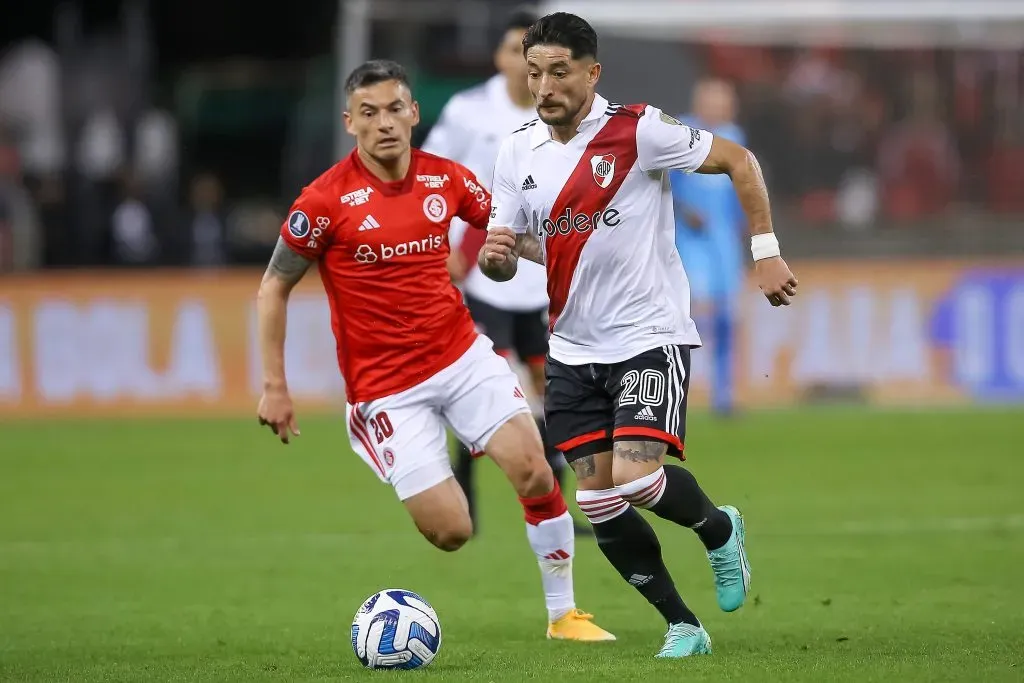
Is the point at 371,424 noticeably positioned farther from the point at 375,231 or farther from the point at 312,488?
the point at 312,488

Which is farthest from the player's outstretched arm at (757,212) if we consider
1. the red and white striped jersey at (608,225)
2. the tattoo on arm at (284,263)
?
the tattoo on arm at (284,263)

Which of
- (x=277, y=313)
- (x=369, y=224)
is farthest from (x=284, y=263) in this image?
(x=369, y=224)

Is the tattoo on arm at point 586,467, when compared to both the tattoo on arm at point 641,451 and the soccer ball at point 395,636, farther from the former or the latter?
the soccer ball at point 395,636

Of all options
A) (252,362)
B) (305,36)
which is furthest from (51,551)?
(305,36)

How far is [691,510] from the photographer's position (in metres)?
6.62

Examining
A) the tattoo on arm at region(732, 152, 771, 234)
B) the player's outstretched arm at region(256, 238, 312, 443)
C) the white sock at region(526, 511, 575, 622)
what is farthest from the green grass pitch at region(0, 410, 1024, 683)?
the tattoo on arm at region(732, 152, 771, 234)

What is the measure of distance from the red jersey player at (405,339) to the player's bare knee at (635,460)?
73 cm

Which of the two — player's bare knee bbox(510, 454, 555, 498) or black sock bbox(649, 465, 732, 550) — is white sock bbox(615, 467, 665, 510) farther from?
player's bare knee bbox(510, 454, 555, 498)

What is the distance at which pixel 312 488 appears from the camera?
13.3 metres

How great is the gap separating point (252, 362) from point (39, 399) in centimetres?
235

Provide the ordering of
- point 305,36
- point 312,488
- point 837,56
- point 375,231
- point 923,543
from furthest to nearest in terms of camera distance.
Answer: point 305,36, point 837,56, point 312,488, point 923,543, point 375,231

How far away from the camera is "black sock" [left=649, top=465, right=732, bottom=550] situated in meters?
6.60

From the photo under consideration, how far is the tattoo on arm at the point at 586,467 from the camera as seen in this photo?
6.75 m

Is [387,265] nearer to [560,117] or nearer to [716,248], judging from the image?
[560,117]
